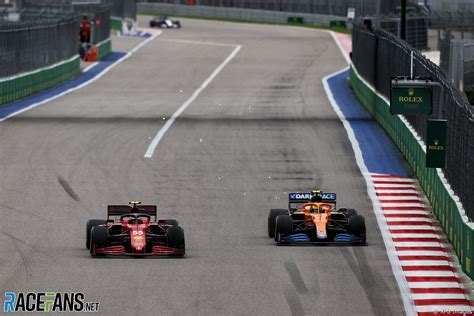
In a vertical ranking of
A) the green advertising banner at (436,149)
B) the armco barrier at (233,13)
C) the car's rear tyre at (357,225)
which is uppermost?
the green advertising banner at (436,149)

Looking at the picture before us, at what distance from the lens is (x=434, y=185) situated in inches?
1128

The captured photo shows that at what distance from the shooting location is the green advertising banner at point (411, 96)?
2739 cm

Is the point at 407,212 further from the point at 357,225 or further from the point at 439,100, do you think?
the point at 357,225

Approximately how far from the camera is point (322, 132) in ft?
138

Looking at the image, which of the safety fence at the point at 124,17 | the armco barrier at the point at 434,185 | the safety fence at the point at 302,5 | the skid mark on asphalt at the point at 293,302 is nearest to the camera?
the skid mark on asphalt at the point at 293,302

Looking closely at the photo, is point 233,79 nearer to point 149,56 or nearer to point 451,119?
point 149,56

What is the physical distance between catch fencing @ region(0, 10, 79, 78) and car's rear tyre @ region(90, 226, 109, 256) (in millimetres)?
27658

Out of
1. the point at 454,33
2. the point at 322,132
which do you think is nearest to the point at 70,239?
the point at 322,132

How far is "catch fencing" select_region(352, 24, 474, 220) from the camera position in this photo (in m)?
24.2

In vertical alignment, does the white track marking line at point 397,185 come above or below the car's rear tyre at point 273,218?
below

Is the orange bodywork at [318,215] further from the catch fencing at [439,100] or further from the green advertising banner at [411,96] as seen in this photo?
the green advertising banner at [411,96]

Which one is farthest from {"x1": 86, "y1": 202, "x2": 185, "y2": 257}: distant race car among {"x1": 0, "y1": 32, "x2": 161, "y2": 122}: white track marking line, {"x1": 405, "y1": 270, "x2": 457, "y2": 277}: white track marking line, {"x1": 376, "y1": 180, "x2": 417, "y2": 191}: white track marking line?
{"x1": 0, "y1": 32, "x2": 161, "y2": 122}: white track marking line

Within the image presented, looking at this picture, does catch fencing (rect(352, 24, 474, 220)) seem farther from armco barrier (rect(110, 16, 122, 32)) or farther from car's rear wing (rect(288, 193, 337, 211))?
armco barrier (rect(110, 16, 122, 32))

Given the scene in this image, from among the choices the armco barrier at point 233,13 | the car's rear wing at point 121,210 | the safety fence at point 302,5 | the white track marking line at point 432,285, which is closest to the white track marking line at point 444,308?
the white track marking line at point 432,285
